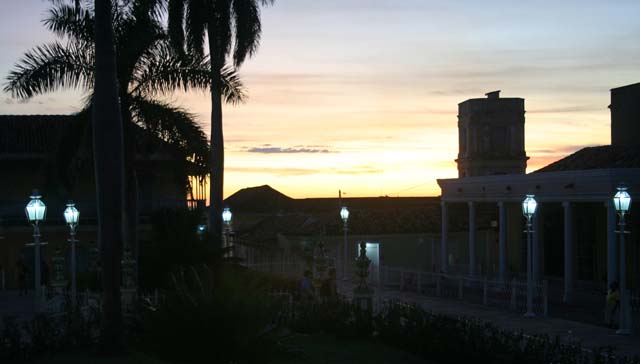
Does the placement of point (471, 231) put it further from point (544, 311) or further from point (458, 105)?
point (458, 105)

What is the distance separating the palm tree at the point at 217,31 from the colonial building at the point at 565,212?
37.7 feet

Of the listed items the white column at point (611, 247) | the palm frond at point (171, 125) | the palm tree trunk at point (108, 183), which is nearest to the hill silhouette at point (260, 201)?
the white column at point (611, 247)

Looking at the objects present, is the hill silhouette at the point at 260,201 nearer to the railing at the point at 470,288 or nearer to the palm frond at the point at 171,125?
the railing at the point at 470,288

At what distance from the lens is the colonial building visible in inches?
1094

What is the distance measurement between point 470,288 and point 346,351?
555 inches

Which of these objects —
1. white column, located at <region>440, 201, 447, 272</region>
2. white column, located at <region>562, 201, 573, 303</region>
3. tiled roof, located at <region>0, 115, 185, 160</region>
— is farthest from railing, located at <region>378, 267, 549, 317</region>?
tiled roof, located at <region>0, 115, 185, 160</region>

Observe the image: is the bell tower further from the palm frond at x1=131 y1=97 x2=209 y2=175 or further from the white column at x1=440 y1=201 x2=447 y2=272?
the palm frond at x1=131 y1=97 x2=209 y2=175

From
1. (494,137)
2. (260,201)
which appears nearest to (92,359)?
(494,137)

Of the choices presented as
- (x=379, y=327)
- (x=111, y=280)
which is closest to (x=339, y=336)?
(x=379, y=327)

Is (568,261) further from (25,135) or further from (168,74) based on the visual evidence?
(25,135)

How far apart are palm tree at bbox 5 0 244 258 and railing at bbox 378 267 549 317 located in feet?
32.7

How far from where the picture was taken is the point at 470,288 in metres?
→ 31.0

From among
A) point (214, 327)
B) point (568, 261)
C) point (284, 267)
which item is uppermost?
point (214, 327)

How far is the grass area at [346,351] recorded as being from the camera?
16.7 metres
